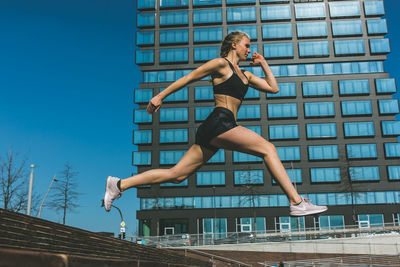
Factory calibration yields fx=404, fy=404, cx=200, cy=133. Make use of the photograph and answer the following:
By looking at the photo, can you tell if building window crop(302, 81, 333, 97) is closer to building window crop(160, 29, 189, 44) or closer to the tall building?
the tall building

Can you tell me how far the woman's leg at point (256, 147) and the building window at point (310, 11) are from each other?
66989mm

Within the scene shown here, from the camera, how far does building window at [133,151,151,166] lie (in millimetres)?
61094

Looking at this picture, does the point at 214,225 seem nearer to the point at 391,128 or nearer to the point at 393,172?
the point at 393,172

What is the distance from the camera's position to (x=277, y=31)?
66.1 metres

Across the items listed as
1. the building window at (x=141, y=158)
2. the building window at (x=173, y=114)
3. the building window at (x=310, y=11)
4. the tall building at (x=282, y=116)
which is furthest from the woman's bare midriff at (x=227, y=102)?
the building window at (x=310, y=11)

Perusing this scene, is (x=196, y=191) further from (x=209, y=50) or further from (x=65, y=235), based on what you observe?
(x=65, y=235)

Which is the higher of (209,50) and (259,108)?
(209,50)

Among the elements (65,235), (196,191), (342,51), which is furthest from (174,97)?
(65,235)

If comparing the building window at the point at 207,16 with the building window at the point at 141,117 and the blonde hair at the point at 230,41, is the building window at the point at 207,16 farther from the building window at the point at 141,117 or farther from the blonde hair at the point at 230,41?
the blonde hair at the point at 230,41

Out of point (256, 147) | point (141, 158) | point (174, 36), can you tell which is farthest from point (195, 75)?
point (174, 36)

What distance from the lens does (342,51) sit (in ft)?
211

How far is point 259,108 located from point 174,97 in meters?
13.4

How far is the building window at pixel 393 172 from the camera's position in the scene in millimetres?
58750

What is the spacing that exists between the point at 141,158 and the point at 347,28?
128 ft
